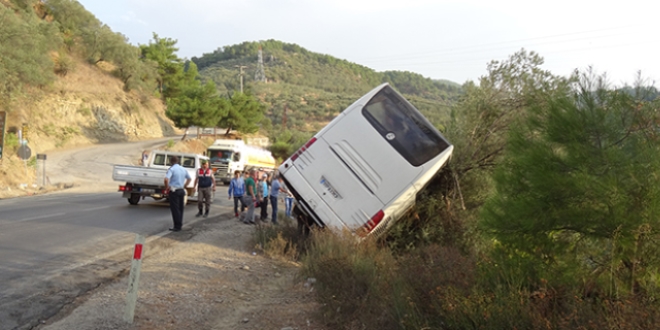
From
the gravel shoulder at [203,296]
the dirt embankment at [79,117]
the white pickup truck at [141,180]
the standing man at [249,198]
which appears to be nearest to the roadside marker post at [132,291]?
the gravel shoulder at [203,296]

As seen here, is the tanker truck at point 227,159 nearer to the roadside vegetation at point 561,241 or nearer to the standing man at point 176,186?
the standing man at point 176,186

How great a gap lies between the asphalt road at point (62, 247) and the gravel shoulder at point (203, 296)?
0.31 meters

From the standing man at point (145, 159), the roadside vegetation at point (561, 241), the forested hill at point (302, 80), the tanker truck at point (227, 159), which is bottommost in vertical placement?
the tanker truck at point (227, 159)

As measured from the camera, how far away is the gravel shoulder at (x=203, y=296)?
5836 millimetres

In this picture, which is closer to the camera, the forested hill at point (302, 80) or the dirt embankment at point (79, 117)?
the dirt embankment at point (79, 117)

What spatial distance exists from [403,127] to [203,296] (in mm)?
5105

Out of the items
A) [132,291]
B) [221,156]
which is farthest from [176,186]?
[221,156]

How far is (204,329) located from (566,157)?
3990 mm

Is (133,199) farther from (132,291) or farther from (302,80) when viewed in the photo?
(302,80)

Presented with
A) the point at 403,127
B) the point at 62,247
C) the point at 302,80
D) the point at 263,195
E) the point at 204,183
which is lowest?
the point at 263,195

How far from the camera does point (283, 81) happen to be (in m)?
118

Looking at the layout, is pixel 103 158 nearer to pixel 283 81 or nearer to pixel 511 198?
pixel 511 198

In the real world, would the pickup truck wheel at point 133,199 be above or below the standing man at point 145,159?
below

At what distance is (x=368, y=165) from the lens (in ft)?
33.3
